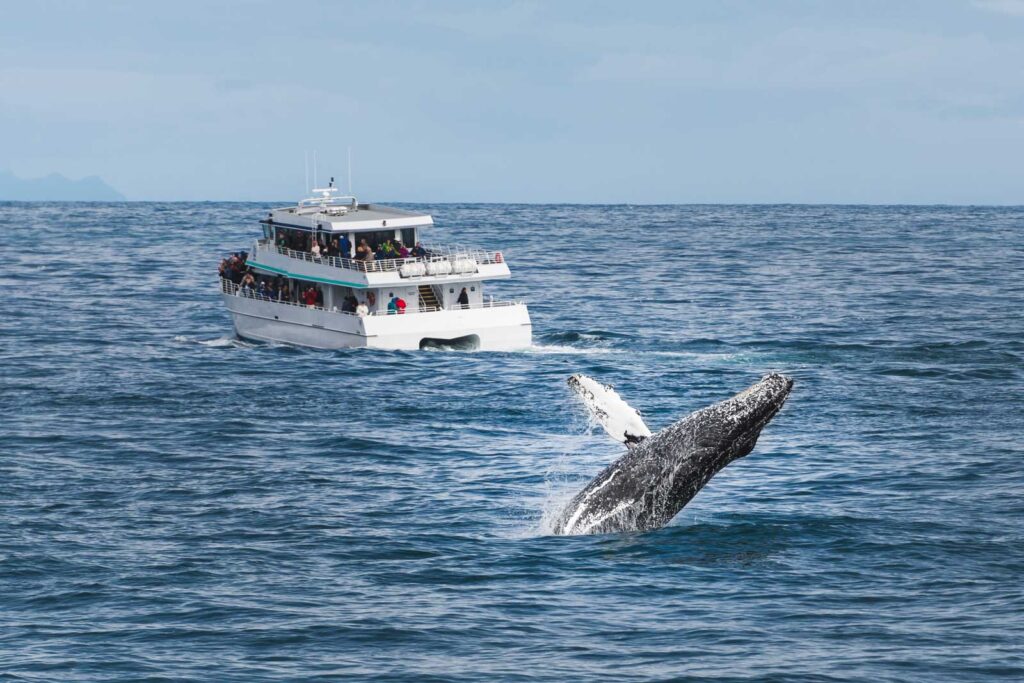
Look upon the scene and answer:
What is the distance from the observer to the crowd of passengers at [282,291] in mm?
53156

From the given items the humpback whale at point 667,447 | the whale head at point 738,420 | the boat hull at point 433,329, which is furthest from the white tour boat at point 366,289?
the whale head at point 738,420

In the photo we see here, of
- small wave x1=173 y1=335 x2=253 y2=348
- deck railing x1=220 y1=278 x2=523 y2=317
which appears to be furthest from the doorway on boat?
small wave x1=173 y1=335 x2=253 y2=348

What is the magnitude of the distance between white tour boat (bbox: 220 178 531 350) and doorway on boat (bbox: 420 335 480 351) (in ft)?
0.12

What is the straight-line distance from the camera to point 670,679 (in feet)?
61.0

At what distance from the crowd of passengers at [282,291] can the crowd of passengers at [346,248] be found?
149 centimetres

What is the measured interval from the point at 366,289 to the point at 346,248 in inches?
84.8

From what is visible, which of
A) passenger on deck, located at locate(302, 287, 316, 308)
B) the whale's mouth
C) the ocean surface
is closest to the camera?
the ocean surface

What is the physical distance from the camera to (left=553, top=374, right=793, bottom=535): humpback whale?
20.5 m

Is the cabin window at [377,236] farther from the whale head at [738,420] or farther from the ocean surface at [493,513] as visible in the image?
the whale head at [738,420]

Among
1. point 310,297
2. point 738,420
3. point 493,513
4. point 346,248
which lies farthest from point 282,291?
point 738,420

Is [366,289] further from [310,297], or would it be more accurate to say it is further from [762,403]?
[762,403]

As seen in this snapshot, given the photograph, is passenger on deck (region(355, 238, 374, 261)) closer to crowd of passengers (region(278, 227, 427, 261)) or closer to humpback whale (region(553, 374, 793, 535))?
crowd of passengers (region(278, 227, 427, 261))

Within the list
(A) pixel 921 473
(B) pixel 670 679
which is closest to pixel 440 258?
(A) pixel 921 473

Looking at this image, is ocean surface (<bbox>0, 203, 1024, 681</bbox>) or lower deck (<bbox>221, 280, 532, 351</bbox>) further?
lower deck (<bbox>221, 280, 532, 351</bbox>)
